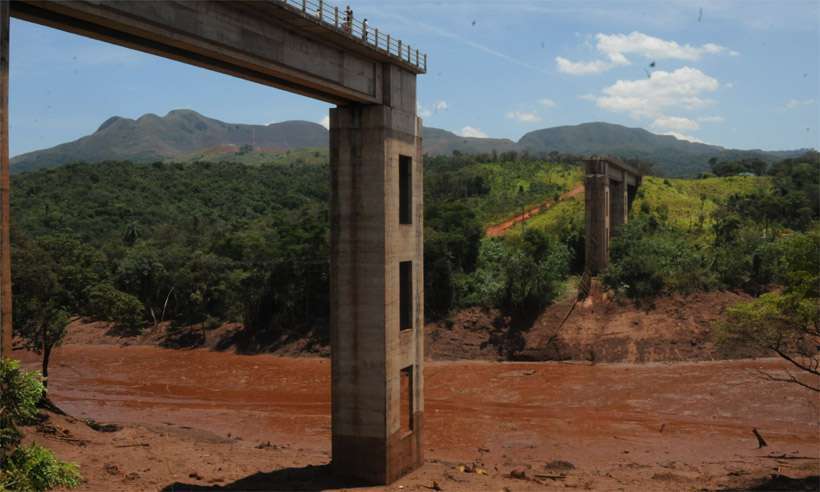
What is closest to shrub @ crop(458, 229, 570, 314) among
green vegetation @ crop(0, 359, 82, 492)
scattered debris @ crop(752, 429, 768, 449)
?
scattered debris @ crop(752, 429, 768, 449)

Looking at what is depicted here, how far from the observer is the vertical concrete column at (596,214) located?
46500 millimetres

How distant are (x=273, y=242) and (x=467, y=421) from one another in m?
25.4

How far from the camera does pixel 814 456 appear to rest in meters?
24.8

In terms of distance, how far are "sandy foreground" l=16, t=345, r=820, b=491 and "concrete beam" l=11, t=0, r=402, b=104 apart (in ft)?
35.9

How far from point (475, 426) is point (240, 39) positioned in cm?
1950

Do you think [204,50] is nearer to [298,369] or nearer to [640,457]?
[640,457]

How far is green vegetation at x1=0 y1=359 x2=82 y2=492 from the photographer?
970 centimetres

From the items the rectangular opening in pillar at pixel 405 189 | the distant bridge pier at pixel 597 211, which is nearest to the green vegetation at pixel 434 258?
the distant bridge pier at pixel 597 211

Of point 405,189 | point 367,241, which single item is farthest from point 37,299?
point 405,189

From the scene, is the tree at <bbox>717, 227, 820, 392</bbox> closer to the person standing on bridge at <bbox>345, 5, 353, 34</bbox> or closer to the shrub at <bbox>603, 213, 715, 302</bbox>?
the person standing on bridge at <bbox>345, 5, 353, 34</bbox>

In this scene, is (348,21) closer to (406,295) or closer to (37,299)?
(406,295)

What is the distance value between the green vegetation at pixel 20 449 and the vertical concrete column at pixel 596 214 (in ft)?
132

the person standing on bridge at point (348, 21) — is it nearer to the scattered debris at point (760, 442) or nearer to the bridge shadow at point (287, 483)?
the bridge shadow at point (287, 483)

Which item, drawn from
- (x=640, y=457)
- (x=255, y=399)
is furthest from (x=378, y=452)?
(x=255, y=399)
